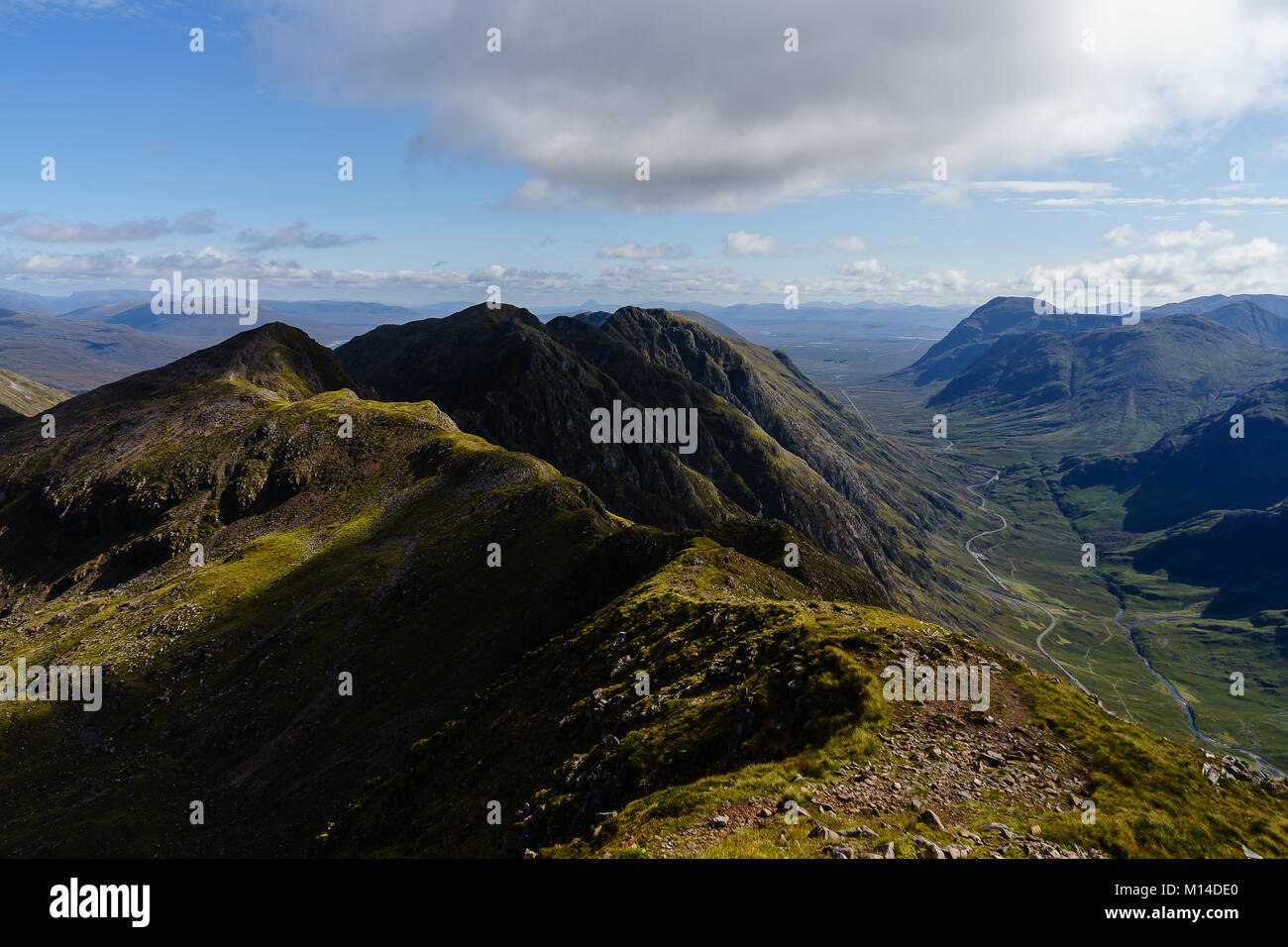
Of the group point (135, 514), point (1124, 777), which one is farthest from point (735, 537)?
point (135, 514)

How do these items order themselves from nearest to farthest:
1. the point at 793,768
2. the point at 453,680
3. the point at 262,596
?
1. the point at 793,768
2. the point at 453,680
3. the point at 262,596

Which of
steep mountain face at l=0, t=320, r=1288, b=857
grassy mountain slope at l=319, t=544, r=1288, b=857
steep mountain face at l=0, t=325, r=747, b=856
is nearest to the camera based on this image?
grassy mountain slope at l=319, t=544, r=1288, b=857

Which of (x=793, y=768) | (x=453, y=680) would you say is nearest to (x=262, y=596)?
(x=453, y=680)

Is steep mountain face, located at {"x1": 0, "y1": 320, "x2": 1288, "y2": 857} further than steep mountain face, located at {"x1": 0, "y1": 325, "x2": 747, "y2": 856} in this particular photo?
No

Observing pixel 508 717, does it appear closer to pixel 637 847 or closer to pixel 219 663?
pixel 637 847

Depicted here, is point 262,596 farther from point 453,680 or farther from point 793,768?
point 793,768

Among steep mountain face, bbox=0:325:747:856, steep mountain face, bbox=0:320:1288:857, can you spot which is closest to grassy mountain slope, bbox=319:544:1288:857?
steep mountain face, bbox=0:320:1288:857

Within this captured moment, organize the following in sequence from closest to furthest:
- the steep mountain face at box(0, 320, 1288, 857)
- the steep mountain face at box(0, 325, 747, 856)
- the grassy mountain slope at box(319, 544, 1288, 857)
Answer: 1. the grassy mountain slope at box(319, 544, 1288, 857)
2. the steep mountain face at box(0, 320, 1288, 857)
3. the steep mountain face at box(0, 325, 747, 856)

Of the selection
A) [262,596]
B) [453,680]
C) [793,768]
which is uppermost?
[793,768]

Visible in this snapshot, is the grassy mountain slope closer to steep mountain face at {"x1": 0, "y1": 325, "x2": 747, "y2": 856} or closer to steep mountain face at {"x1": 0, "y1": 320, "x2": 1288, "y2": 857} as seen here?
steep mountain face at {"x1": 0, "y1": 320, "x2": 1288, "y2": 857}

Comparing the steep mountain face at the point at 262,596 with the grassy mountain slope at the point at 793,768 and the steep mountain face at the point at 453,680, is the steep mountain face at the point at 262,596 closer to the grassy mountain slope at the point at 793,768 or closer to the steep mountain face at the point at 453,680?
the steep mountain face at the point at 453,680

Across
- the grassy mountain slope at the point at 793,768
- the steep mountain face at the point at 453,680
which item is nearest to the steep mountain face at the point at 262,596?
the steep mountain face at the point at 453,680
